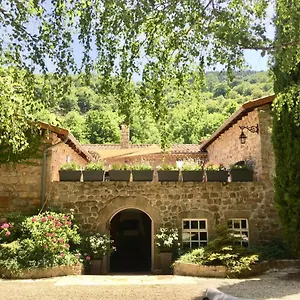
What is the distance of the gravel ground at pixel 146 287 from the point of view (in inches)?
249

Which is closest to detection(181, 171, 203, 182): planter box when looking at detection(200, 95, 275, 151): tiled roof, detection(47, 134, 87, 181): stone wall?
detection(200, 95, 275, 151): tiled roof

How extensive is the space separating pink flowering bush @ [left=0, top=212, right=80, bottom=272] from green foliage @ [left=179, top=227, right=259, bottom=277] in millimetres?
2902

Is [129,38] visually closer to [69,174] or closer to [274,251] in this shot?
[69,174]

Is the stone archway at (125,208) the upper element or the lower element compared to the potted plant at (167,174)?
lower

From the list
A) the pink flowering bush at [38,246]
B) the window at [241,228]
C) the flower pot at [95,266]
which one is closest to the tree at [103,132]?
the window at [241,228]

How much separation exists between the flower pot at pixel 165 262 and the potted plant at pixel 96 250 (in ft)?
4.58

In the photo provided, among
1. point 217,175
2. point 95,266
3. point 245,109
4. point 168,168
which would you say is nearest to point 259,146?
point 245,109

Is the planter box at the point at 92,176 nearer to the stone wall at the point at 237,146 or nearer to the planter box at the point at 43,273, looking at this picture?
the planter box at the point at 43,273

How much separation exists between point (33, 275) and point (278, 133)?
662 centimetres

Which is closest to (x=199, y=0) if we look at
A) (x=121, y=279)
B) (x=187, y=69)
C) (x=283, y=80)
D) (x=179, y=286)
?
(x=187, y=69)

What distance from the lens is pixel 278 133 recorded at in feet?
29.9

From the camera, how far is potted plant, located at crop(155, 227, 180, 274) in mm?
9812

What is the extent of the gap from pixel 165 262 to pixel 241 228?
7.85 feet

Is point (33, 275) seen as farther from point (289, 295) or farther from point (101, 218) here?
point (289, 295)
